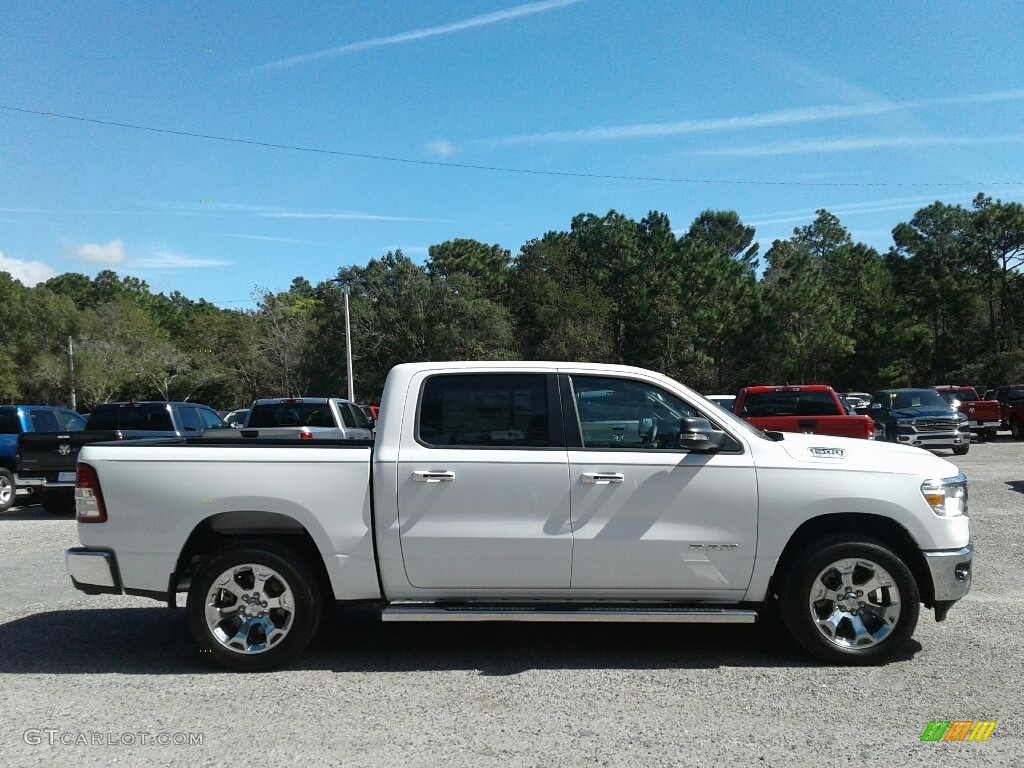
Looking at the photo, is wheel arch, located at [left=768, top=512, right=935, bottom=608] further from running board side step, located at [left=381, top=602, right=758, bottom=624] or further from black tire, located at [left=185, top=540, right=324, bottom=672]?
black tire, located at [left=185, top=540, right=324, bottom=672]

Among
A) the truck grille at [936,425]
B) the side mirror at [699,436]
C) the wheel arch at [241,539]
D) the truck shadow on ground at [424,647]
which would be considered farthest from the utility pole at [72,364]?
the side mirror at [699,436]

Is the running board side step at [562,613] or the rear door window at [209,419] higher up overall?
the rear door window at [209,419]

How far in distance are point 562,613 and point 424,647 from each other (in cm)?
128

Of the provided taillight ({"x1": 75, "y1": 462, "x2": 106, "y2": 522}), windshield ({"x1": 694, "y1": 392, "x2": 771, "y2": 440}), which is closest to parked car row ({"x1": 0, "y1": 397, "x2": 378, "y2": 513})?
taillight ({"x1": 75, "y1": 462, "x2": 106, "y2": 522})

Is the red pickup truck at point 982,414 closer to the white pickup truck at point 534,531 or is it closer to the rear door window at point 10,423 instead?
the white pickup truck at point 534,531

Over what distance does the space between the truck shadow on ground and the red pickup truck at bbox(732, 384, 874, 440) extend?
10031mm

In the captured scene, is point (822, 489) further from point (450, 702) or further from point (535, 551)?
point (450, 702)

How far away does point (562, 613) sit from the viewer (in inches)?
213

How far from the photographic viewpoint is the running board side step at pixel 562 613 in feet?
17.7

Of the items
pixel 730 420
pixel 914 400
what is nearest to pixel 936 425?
pixel 914 400

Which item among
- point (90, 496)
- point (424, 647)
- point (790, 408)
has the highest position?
point (790, 408)

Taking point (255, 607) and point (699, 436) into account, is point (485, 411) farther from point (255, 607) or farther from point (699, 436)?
point (255, 607)

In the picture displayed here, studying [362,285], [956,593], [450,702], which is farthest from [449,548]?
[362,285]

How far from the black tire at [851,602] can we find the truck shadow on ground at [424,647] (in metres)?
0.26
